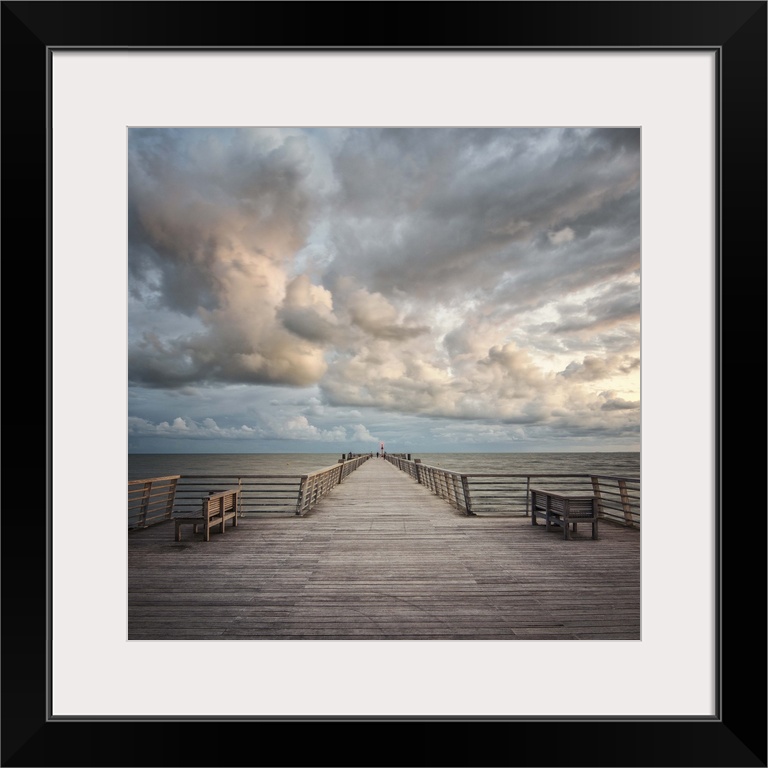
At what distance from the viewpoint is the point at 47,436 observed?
1.69 m

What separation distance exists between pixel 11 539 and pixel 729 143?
3290 mm

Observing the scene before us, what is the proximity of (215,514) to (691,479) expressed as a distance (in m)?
4.87

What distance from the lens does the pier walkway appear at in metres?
2.65

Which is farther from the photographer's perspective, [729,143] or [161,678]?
[161,678]

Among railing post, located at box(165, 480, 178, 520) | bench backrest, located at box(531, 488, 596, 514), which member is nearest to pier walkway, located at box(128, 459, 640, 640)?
bench backrest, located at box(531, 488, 596, 514)

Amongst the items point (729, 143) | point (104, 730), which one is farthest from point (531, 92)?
point (104, 730)

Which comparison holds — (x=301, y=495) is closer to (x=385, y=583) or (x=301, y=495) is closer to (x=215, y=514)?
(x=215, y=514)

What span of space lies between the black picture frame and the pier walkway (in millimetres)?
919

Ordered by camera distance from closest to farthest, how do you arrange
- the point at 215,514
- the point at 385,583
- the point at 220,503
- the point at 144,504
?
the point at 385,583
the point at 215,514
the point at 220,503
the point at 144,504

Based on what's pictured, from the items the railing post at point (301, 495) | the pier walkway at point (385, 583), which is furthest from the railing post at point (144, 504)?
the railing post at point (301, 495)

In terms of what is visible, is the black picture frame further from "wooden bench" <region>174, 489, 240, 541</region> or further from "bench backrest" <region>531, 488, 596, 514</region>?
"bench backrest" <region>531, 488, 596, 514</region>

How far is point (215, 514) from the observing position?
5129 mm

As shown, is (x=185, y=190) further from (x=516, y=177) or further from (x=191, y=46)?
(x=516, y=177)

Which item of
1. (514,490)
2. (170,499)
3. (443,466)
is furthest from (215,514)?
(443,466)
